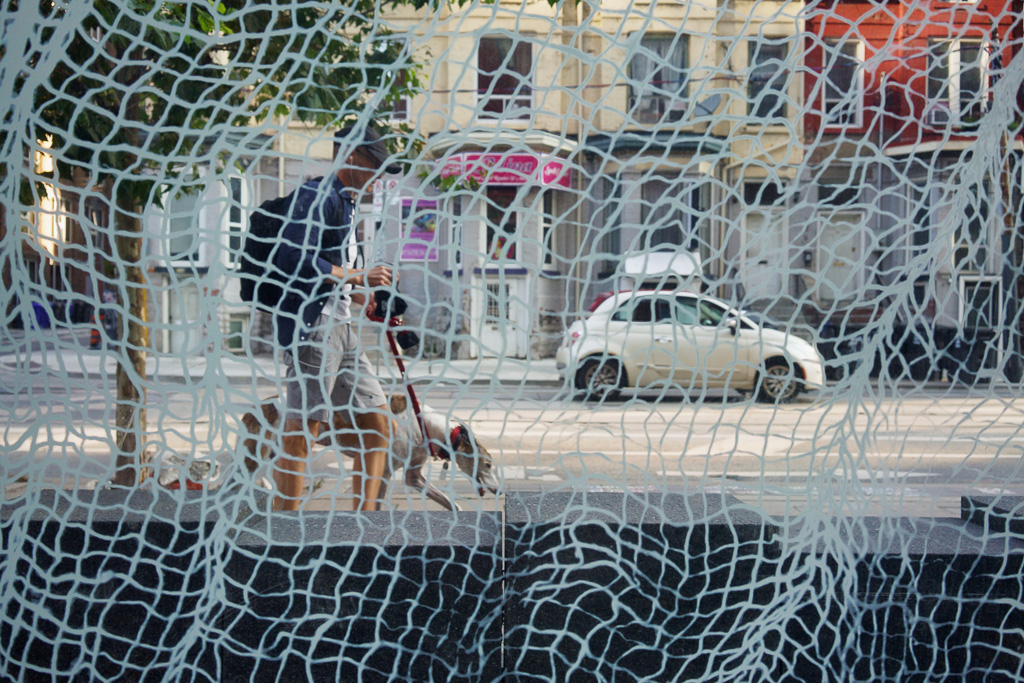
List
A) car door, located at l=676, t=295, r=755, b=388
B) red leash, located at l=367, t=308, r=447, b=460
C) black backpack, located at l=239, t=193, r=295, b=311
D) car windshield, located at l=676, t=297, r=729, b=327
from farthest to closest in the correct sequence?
red leash, located at l=367, t=308, r=447, b=460 → black backpack, located at l=239, t=193, r=295, b=311 → car windshield, located at l=676, t=297, r=729, b=327 → car door, located at l=676, t=295, r=755, b=388

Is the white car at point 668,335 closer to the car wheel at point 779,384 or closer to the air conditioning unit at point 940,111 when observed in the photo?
the car wheel at point 779,384

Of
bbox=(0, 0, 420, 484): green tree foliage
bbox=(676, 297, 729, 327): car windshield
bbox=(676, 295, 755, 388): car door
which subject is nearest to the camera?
bbox=(0, 0, 420, 484): green tree foliage

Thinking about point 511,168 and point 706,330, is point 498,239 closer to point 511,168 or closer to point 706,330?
point 511,168

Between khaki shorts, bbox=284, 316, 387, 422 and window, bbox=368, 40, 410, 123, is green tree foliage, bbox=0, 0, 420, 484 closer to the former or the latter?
window, bbox=368, 40, 410, 123

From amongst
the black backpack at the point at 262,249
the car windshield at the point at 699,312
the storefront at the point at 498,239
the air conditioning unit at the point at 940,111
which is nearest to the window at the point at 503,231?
the storefront at the point at 498,239

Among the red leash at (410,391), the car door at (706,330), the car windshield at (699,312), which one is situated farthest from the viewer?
the red leash at (410,391)

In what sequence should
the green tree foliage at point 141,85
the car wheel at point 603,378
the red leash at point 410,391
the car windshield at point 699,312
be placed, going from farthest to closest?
the red leash at point 410,391 < the car windshield at point 699,312 < the green tree foliage at point 141,85 < the car wheel at point 603,378

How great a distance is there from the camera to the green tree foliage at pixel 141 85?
1958mm

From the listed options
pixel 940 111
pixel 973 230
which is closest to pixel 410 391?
pixel 973 230

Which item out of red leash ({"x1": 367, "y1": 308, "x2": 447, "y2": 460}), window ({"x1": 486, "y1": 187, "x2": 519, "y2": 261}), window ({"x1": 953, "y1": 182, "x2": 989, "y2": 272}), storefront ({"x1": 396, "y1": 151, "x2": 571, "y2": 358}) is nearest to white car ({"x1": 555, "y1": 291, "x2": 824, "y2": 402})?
storefront ({"x1": 396, "y1": 151, "x2": 571, "y2": 358})

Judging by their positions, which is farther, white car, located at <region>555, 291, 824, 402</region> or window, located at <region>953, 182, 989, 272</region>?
window, located at <region>953, 182, 989, 272</region>

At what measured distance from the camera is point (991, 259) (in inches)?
92.0

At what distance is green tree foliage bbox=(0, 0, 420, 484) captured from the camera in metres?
1.96

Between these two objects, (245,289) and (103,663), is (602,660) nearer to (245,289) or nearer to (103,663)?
(103,663)
